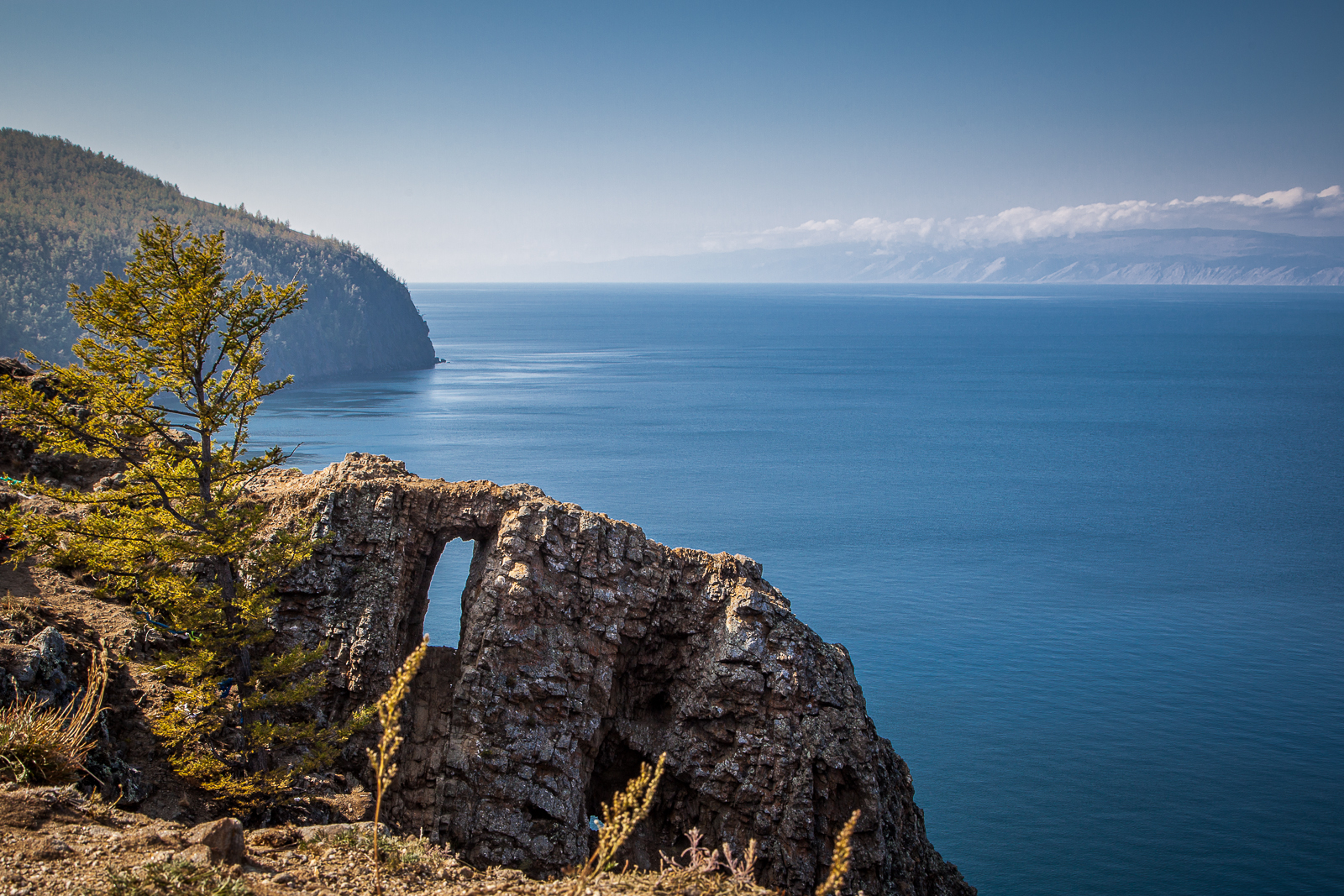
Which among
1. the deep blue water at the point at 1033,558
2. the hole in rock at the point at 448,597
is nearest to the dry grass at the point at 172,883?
the deep blue water at the point at 1033,558

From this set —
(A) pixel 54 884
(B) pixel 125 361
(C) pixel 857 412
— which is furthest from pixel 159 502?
(C) pixel 857 412

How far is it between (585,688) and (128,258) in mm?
155248

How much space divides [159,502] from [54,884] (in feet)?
36.9

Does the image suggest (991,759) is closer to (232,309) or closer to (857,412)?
(232,309)

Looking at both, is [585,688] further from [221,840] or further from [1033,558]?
[1033,558]

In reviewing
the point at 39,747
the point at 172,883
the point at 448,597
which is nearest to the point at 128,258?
the point at 448,597

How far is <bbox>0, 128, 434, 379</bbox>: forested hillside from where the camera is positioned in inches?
5261

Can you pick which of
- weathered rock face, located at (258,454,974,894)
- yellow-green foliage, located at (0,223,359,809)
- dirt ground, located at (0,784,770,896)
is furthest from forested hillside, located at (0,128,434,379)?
dirt ground, located at (0,784,770,896)

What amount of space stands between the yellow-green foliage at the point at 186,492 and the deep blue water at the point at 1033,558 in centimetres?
2840

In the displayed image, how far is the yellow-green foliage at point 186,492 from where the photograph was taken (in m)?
16.4

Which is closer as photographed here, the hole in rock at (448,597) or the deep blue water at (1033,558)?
the deep blue water at (1033,558)

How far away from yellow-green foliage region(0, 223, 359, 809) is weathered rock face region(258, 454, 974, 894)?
238cm

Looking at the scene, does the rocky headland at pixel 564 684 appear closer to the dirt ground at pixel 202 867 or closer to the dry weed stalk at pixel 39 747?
the dry weed stalk at pixel 39 747

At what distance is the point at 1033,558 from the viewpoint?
7550 cm
